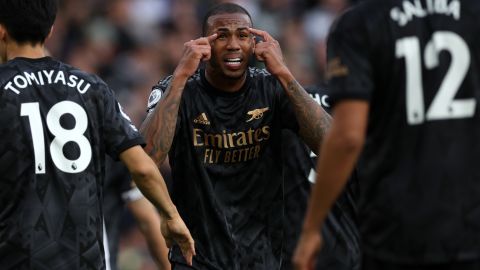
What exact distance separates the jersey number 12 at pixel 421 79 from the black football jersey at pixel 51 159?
1.77 metres

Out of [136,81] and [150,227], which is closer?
[150,227]

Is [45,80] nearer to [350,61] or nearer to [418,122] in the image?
[350,61]

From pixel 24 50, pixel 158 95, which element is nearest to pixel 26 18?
pixel 24 50

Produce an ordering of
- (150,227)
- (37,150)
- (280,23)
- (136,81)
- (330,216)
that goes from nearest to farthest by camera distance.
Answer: (37,150)
(330,216)
(150,227)
(136,81)
(280,23)

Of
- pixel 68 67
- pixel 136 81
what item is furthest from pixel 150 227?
pixel 136 81

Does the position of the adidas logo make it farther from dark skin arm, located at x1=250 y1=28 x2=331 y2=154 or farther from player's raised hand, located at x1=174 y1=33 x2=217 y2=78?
dark skin arm, located at x1=250 y1=28 x2=331 y2=154

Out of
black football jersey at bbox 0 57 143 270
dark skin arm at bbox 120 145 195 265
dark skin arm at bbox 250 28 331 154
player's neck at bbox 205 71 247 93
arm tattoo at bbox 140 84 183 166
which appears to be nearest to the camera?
black football jersey at bbox 0 57 143 270

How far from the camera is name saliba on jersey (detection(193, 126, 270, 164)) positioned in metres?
8.03

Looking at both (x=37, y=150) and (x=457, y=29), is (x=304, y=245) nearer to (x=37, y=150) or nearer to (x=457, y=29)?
(x=457, y=29)

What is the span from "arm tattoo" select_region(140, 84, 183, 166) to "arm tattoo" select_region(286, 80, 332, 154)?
76 centimetres

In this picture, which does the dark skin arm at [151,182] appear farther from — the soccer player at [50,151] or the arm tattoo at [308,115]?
the arm tattoo at [308,115]

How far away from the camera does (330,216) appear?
8.66 meters

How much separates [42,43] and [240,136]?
1.79m

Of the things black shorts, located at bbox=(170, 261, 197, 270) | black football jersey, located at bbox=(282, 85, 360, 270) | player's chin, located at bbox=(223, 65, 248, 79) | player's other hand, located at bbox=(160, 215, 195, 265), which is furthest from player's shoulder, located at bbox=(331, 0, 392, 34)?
black football jersey, located at bbox=(282, 85, 360, 270)
